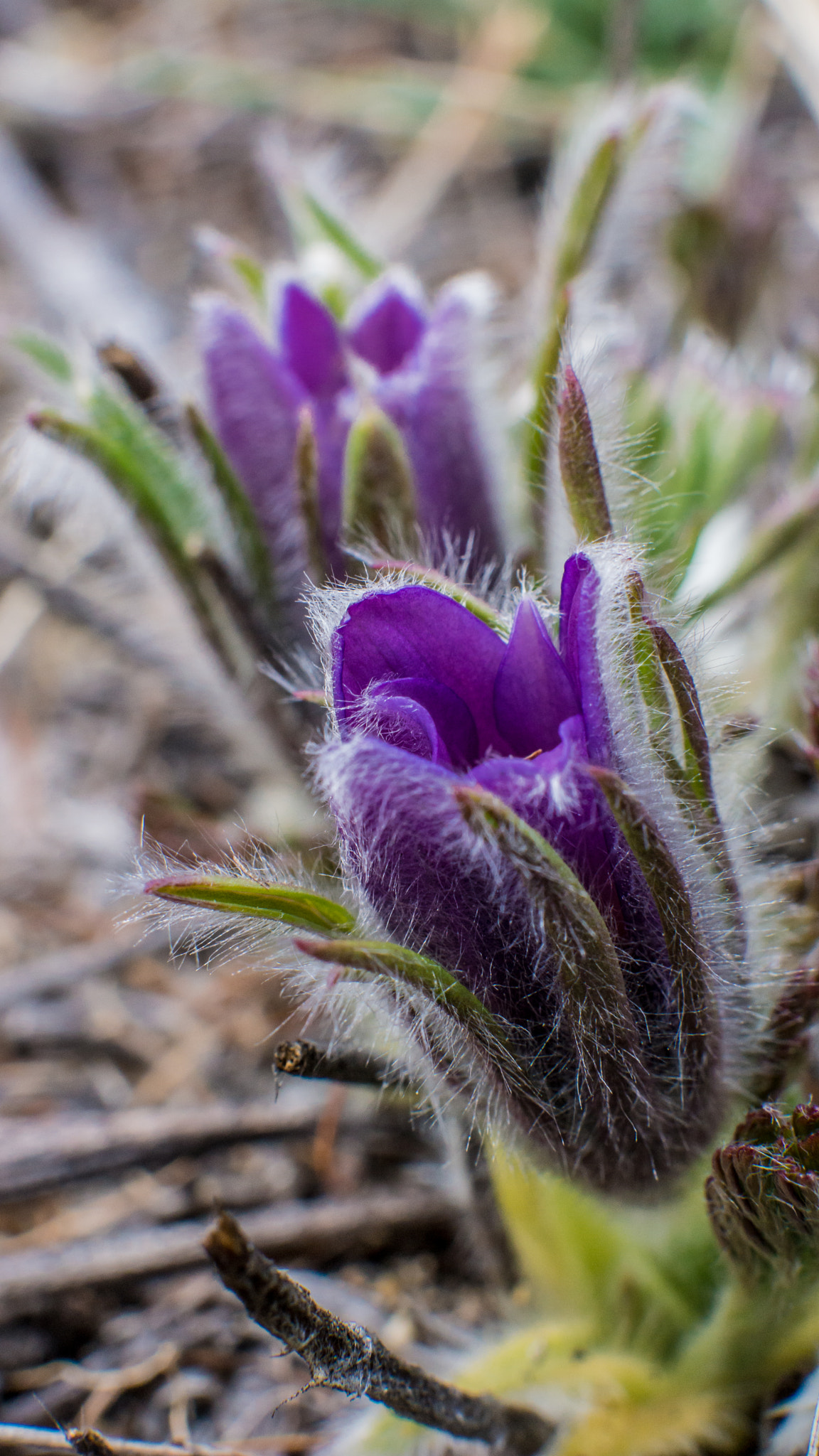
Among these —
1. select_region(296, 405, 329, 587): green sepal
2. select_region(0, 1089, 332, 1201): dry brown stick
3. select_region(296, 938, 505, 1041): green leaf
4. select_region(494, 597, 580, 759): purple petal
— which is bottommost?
select_region(0, 1089, 332, 1201): dry brown stick

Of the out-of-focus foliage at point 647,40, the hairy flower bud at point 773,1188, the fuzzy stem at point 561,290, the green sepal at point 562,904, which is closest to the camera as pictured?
the green sepal at point 562,904

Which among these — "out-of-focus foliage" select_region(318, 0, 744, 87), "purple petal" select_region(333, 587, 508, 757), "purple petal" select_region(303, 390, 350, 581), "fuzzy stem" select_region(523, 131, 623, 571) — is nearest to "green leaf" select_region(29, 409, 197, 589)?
"purple petal" select_region(303, 390, 350, 581)

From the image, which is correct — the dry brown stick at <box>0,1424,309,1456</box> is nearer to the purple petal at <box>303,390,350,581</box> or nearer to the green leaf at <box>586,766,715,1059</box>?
the green leaf at <box>586,766,715,1059</box>

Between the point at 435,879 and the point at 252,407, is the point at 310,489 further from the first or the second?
the point at 435,879

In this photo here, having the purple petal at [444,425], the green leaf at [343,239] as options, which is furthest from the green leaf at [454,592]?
the green leaf at [343,239]

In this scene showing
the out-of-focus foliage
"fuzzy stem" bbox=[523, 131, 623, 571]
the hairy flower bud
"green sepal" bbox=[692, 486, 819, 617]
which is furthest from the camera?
the out-of-focus foliage

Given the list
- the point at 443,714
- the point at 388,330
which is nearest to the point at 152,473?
the point at 388,330

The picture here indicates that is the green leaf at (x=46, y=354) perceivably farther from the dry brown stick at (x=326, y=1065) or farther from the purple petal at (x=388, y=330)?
the dry brown stick at (x=326, y=1065)
